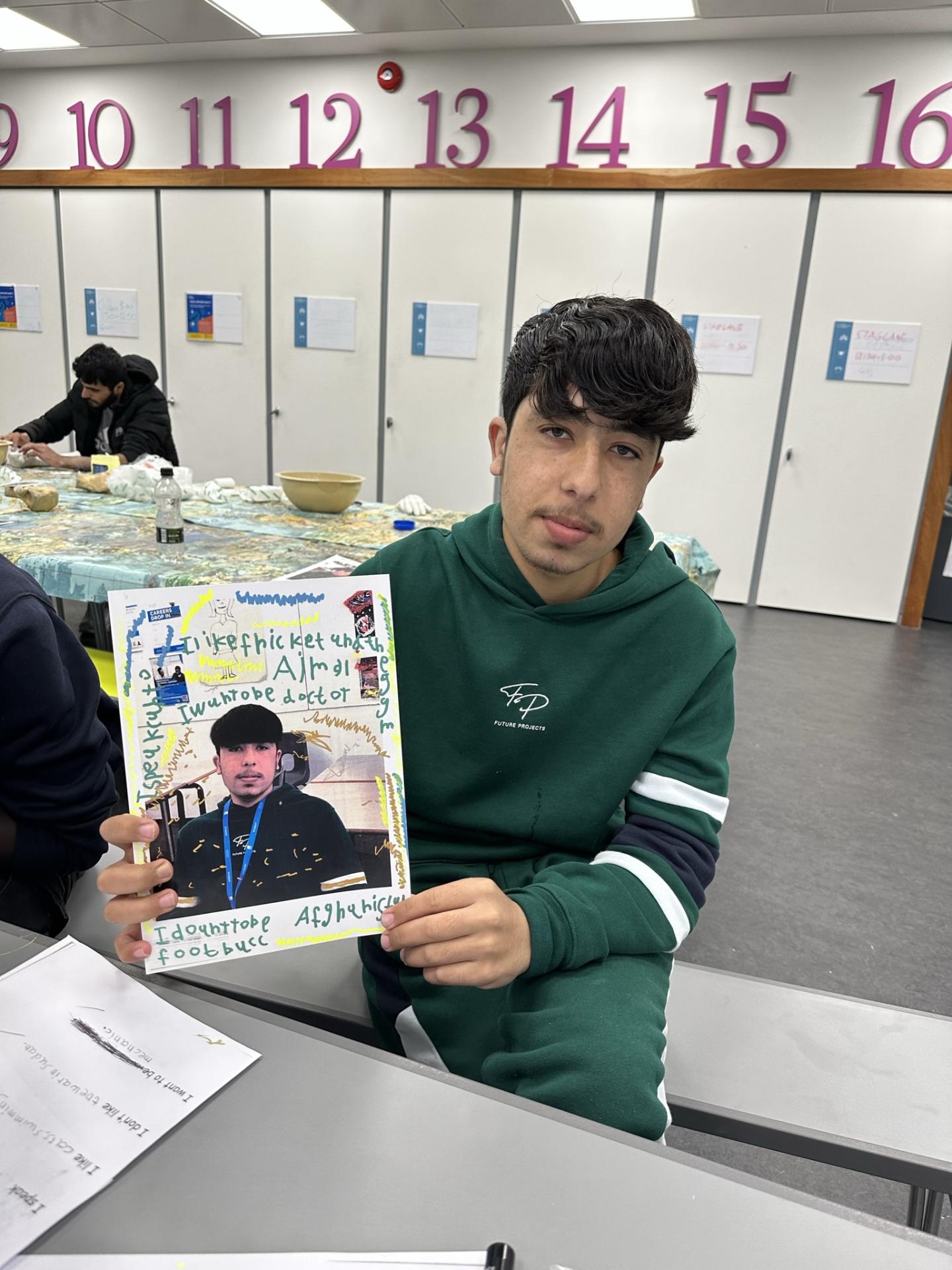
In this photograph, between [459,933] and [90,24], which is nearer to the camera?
[459,933]

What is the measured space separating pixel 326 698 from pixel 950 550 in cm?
490

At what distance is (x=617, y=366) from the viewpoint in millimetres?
863

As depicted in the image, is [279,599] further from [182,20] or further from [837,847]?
[182,20]

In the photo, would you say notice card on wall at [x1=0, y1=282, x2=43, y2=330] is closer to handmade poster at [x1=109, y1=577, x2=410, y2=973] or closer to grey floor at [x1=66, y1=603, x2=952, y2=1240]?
grey floor at [x1=66, y1=603, x2=952, y2=1240]

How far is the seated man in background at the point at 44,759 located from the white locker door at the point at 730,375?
4060 millimetres

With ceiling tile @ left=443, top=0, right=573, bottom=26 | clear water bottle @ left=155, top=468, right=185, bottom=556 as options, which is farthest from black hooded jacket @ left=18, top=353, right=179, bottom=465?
→ ceiling tile @ left=443, top=0, right=573, bottom=26

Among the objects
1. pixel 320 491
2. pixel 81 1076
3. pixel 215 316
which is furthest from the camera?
pixel 215 316

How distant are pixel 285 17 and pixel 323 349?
1789 millimetres

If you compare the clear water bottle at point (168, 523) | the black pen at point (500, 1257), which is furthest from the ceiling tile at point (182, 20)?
the black pen at point (500, 1257)

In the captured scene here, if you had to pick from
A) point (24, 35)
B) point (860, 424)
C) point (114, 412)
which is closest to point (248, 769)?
point (114, 412)

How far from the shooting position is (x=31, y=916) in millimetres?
1036

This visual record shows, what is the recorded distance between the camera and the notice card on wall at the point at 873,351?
432cm

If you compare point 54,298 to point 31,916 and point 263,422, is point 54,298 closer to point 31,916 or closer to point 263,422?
point 263,422

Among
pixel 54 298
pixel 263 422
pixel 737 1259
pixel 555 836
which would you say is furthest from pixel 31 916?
pixel 54 298
